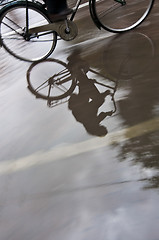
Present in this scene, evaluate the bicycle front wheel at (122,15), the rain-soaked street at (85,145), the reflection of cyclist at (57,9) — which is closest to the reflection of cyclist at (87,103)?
Answer: the rain-soaked street at (85,145)

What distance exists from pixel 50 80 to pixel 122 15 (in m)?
1.43

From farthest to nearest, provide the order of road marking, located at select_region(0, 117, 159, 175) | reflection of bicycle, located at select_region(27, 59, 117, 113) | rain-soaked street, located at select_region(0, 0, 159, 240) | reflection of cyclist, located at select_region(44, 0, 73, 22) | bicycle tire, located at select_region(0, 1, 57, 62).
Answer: bicycle tire, located at select_region(0, 1, 57, 62)
reflection of cyclist, located at select_region(44, 0, 73, 22)
reflection of bicycle, located at select_region(27, 59, 117, 113)
road marking, located at select_region(0, 117, 159, 175)
rain-soaked street, located at select_region(0, 0, 159, 240)

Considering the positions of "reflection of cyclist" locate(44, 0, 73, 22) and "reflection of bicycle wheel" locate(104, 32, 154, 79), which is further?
"reflection of cyclist" locate(44, 0, 73, 22)

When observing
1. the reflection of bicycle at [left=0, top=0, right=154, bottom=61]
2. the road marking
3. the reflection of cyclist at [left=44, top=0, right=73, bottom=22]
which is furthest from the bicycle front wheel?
the road marking

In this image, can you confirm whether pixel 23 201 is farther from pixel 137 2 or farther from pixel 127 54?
pixel 137 2

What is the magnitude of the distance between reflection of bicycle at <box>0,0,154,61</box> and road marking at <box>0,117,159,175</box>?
1.41 meters

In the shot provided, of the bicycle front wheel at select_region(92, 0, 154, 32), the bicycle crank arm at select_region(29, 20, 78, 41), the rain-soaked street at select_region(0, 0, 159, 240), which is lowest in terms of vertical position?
the rain-soaked street at select_region(0, 0, 159, 240)

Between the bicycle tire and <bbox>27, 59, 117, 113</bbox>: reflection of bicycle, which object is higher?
the bicycle tire

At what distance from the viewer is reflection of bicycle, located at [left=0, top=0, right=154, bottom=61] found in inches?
115

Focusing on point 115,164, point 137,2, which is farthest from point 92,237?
point 137,2

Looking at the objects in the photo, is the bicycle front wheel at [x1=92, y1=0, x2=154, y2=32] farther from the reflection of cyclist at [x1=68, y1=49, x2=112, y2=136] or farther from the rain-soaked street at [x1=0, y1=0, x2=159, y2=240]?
the reflection of cyclist at [x1=68, y1=49, x2=112, y2=136]

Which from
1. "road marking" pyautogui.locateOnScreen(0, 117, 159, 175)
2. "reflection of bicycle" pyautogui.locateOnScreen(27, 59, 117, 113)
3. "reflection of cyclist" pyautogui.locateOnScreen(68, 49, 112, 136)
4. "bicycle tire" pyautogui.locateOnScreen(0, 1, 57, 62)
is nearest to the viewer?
"road marking" pyautogui.locateOnScreen(0, 117, 159, 175)

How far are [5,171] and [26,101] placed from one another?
788 millimetres

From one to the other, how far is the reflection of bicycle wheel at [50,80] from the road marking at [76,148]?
0.66 metres
